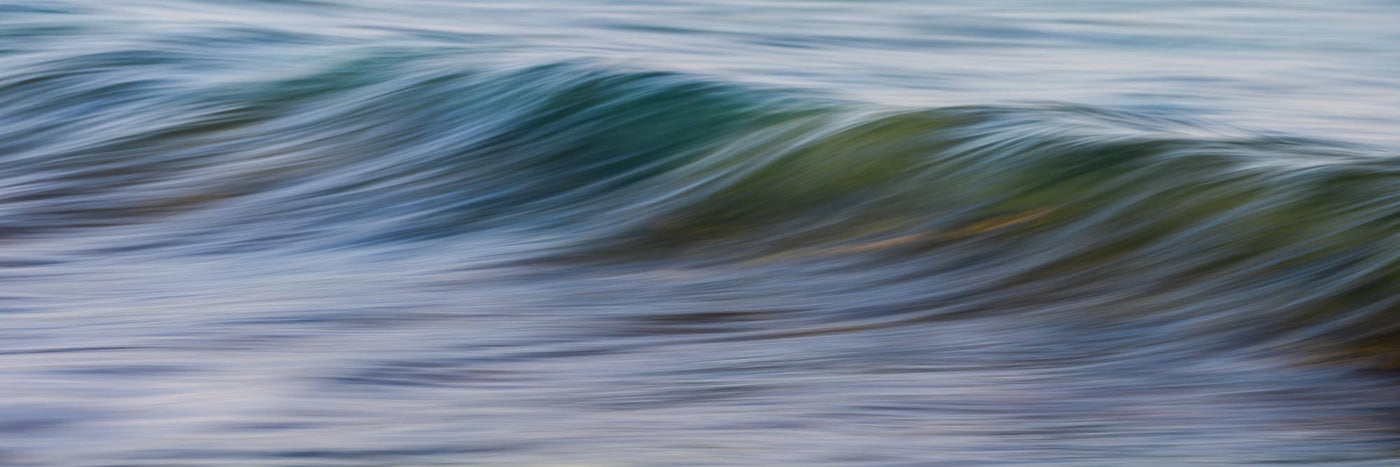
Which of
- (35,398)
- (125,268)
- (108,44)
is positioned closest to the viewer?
(35,398)

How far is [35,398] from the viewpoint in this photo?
214 cm

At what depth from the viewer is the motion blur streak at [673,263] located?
2.11 metres

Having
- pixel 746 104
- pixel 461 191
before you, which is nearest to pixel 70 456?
pixel 461 191

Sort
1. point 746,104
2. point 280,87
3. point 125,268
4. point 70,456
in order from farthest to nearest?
point 280,87 → point 746,104 → point 125,268 → point 70,456

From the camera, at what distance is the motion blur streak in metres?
2.11

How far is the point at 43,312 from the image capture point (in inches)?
103

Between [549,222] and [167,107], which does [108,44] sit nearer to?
[167,107]

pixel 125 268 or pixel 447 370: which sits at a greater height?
pixel 125 268

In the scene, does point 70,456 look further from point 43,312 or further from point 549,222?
point 549,222

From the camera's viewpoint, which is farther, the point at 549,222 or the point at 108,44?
the point at 108,44

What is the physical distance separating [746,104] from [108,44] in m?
2.32

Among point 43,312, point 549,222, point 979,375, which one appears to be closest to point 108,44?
point 549,222

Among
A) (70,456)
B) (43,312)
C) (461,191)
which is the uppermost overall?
(461,191)

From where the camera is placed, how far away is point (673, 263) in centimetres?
300
